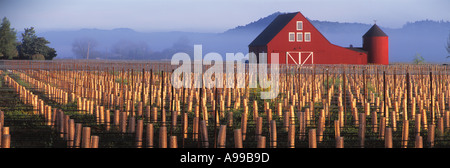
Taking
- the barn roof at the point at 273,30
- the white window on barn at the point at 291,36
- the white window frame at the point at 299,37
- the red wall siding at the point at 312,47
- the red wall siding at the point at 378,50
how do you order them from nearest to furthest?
the red wall siding at the point at 312,47 < the white window on barn at the point at 291,36 < the white window frame at the point at 299,37 < the barn roof at the point at 273,30 < the red wall siding at the point at 378,50

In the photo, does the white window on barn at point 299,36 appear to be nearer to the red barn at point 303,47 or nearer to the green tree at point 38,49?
the red barn at point 303,47

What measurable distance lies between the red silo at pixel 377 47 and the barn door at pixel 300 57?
7.62 meters

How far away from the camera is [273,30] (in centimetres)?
6875

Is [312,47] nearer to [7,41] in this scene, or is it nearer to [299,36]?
[299,36]

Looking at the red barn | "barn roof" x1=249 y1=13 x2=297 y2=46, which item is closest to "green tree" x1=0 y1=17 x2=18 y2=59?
"barn roof" x1=249 y1=13 x2=297 y2=46

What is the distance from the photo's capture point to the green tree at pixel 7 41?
77.5 m

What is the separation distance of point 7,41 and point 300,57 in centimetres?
3855

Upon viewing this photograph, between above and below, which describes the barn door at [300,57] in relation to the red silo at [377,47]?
below

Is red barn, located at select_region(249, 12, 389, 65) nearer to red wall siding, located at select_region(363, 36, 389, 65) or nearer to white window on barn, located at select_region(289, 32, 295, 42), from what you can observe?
white window on barn, located at select_region(289, 32, 295, 42)

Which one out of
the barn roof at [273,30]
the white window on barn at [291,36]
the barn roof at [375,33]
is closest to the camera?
the white window on barn at [291,36]

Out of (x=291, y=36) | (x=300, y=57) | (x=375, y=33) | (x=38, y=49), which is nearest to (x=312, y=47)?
(x=300, y=57)

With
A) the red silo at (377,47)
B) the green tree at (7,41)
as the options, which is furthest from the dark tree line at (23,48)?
the red silo at (377,47)

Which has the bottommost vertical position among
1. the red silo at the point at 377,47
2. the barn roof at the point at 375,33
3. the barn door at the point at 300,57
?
the barn door at the point at 300,57
